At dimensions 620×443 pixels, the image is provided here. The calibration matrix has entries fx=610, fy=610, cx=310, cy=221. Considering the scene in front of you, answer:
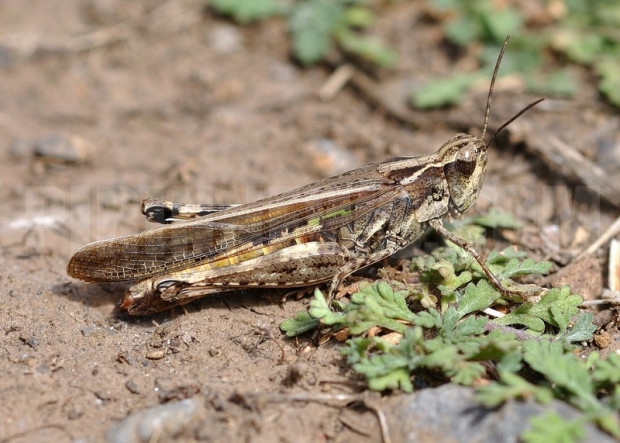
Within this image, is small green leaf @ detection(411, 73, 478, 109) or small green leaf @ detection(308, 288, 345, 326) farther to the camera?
small green leaf @ detection(411, 73, 478, 109)

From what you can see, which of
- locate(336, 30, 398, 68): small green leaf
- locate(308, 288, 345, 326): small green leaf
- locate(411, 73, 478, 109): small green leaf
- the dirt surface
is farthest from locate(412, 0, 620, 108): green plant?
locate(308, 288, 345, 326): small green leaf

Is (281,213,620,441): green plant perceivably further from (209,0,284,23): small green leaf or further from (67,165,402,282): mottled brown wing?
(209,0,284,23): small green leaf

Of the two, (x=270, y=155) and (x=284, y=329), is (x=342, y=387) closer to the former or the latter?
(x=284, y=329)

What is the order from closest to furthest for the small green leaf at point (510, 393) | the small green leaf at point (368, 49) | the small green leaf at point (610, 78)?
the small green leaf at point (510, 393)
the small green leaf at point (610, 78)
the small green leaf at point (368, 49)

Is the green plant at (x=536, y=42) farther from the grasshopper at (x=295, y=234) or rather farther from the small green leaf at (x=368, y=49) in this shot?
the grasshopper at (x=295, y=234)

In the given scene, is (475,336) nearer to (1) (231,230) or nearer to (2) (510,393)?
(2) (510,393)

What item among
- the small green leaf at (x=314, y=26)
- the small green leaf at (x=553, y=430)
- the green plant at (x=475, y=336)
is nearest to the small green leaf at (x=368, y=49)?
the small green leaf at (x=314, y=26)

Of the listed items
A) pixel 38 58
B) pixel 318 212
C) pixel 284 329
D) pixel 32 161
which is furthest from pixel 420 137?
pixel 38 58
